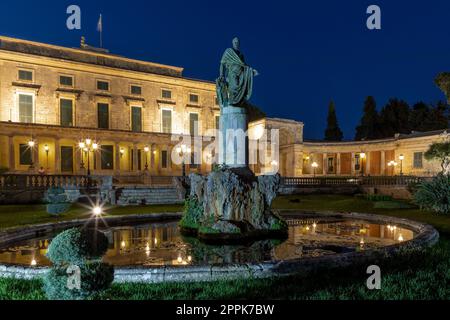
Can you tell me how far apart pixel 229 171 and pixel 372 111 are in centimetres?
6339

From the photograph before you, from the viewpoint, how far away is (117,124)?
141ft

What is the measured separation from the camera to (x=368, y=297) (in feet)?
15.4

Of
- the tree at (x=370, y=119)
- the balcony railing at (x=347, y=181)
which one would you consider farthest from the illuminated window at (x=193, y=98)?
the tree at (x=370, y=119)

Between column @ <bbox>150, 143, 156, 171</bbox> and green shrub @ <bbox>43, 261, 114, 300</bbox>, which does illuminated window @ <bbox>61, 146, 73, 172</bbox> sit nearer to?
column @ <bbox>150, 143, 156, 171</bbox>

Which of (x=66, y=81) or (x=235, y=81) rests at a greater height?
(x=66, y=81)

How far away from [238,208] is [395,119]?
6486 centimetres

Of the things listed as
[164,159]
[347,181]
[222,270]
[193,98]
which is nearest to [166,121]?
[193,98]

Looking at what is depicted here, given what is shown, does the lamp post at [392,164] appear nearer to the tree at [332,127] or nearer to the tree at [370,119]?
the tree at [370,119]

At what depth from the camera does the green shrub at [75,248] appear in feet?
13.0

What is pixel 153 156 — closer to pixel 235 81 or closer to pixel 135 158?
pixel 135 158

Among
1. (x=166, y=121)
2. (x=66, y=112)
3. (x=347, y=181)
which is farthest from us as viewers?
(x=166, y=121)
